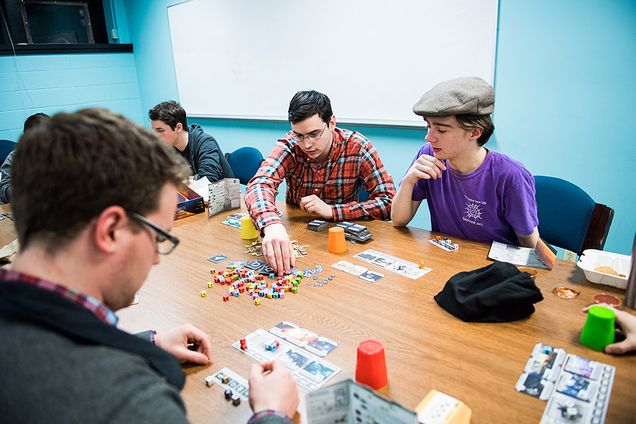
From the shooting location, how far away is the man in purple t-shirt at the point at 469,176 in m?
1.78

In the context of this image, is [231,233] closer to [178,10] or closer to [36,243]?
[36,243]

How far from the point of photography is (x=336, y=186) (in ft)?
8.19

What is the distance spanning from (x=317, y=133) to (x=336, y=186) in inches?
14.6

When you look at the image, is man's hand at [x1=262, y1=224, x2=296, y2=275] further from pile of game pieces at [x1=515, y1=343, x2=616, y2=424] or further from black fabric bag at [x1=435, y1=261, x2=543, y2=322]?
pile of game pieces at [x1=515, y1=343, x2=616, y2=424]

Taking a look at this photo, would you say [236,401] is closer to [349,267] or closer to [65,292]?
[65,292]

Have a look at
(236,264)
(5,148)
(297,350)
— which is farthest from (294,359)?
Result: (5,148)

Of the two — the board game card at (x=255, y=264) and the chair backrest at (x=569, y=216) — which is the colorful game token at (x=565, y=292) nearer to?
the chair backrest at (x=569, y=216)

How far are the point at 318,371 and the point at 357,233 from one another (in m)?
0.92

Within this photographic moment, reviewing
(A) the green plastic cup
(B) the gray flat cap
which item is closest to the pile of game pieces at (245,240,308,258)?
(B) the gray flat cap

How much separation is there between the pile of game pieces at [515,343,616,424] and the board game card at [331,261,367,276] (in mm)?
662

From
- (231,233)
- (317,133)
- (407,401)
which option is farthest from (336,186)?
(407,401)

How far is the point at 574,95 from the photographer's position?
2705mm

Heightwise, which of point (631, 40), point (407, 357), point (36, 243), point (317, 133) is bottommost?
point (407, 357)

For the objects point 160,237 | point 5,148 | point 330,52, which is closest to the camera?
point 160,237
